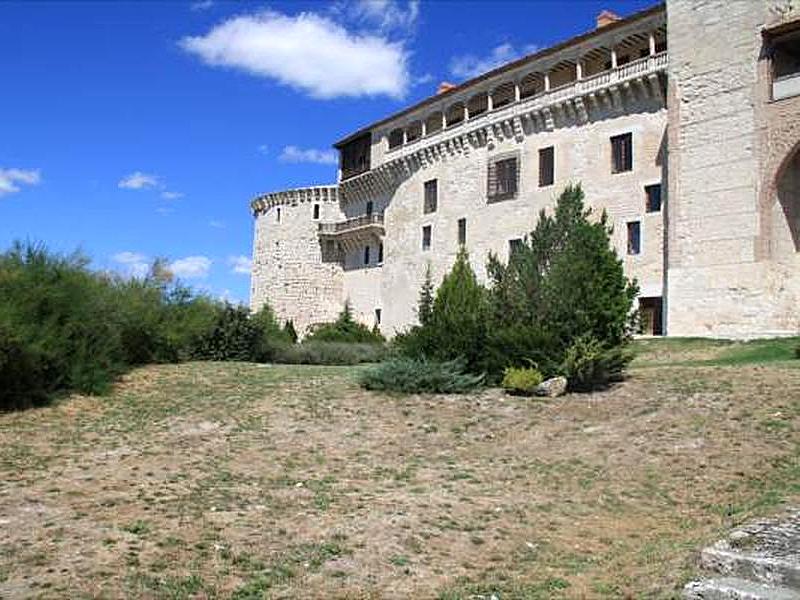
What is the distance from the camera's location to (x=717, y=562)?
→ 6676mm

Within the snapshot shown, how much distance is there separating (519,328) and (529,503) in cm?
778

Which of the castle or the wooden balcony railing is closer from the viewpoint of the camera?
the castle

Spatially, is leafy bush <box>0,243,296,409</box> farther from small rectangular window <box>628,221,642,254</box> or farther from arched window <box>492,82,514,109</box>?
arched window <box>492,82,514,109</box>

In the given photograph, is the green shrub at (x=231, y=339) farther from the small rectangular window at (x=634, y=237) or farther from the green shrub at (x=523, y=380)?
the small rectangular window at (x=634, y=237)

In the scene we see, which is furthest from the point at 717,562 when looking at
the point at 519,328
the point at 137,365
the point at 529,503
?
the point at 137,365

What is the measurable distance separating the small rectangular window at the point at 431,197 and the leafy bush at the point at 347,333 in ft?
24.2

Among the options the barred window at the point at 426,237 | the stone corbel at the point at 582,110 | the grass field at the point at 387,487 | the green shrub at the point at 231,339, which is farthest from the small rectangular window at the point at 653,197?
the green shrub at the point at 231,339

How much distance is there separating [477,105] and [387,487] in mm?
31923

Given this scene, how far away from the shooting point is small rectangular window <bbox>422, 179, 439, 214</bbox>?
1636 inches

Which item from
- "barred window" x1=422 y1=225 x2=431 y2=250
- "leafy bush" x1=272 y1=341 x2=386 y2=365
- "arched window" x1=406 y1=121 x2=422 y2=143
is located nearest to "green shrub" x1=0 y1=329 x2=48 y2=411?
"leafy bush" x1=272 y1=341 x2=386 y2=365

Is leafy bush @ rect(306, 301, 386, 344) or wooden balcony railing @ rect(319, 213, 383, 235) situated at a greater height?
wooden balcony railing @ rect(319, 213, 383, 235)

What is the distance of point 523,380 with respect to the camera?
54.7 ft

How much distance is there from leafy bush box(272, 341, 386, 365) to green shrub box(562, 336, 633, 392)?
11.7 m

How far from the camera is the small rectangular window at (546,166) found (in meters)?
34.5
